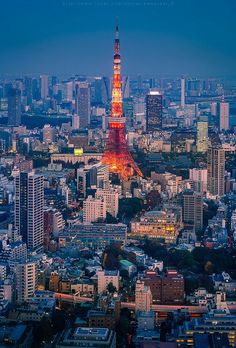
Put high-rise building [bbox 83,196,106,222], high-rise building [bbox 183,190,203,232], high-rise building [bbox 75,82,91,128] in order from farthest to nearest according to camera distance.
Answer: high-rise building [bbox 75,82,91,128] → high-rise building [bbox 83,196,106,222] → high-rise building [bbox 183,190,203,232]

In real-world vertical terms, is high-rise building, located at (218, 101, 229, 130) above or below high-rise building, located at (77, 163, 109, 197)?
above

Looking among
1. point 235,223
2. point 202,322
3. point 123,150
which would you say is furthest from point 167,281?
point 123,150

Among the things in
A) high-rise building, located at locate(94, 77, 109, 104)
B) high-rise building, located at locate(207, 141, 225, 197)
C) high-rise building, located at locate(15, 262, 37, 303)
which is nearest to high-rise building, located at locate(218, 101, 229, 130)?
high-rise building, located at locate(94, 77, 109, 104)

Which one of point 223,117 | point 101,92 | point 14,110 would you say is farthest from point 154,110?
point 14,110

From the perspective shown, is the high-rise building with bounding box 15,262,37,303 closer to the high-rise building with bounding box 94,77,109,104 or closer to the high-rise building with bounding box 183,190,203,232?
the high-rise building with bounding box 183,190,203,232

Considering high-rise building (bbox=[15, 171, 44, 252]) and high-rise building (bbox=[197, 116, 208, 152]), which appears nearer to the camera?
high-rise building (bbox=[15, 171, 44, 252])

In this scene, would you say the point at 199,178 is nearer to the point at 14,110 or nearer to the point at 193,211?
the point at 193,211
